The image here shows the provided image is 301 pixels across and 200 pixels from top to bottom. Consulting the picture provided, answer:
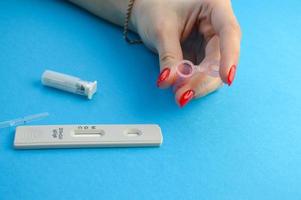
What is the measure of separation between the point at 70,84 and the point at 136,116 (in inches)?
3.8

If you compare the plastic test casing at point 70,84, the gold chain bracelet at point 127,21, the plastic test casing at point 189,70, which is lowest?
the plastic test casing at point 70,84

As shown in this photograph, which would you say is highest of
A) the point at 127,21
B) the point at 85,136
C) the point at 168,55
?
the point at 127,21

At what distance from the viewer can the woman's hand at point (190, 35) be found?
0.53 m

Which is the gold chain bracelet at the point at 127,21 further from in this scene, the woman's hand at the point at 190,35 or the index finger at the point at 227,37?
the index finger at the point at 227,37

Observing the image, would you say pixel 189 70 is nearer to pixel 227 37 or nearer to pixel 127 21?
pixel 227 37

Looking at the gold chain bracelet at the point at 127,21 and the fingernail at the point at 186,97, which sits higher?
the gold chain bracelet at the point at 127,21

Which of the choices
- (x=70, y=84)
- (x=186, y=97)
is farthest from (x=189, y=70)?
(x=70, y=84)

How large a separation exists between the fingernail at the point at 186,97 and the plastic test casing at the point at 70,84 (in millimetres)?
118

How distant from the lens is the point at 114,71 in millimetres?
583

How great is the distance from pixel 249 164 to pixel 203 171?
0.06m

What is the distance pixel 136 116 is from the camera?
1.73 ft

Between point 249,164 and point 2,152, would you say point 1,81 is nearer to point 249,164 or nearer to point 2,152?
point 2,152

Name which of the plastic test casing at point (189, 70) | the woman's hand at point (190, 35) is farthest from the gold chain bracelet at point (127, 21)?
the plastic test casing at point (189, 70)

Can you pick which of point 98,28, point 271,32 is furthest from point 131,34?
point 271,32
